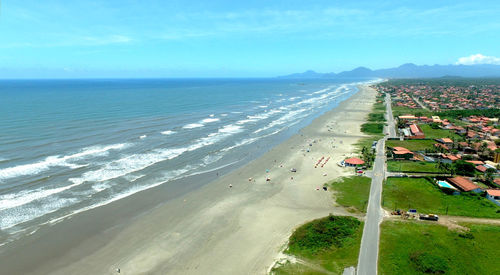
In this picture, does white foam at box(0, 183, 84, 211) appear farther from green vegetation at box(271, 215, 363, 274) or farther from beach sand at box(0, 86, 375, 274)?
green vegetation at box(271, 215, 363, 274)

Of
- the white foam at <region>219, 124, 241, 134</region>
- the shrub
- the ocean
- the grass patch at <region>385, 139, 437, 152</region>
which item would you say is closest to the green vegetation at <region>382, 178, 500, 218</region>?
the shrub

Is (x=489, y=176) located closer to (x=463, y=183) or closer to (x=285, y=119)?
(x=463, y=183)

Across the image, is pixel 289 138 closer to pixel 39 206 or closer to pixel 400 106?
pixel 39 206

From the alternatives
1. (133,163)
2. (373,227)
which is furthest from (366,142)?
(133,163)

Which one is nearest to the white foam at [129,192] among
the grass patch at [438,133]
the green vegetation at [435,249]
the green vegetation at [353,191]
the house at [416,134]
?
the green vegetation at [353,191]

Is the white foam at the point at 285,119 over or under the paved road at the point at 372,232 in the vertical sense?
over

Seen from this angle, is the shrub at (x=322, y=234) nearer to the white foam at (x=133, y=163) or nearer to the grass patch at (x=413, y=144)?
the white foam at (x=133, y=163)
